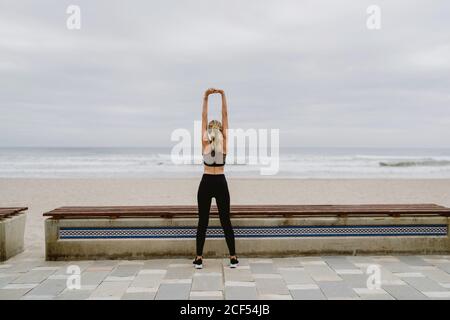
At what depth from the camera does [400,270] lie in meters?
5.05

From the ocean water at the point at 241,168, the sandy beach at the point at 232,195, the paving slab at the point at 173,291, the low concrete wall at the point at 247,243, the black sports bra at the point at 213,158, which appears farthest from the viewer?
the ocean water at the point at 241,168

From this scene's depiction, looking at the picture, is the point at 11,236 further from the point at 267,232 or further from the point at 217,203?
the point at 267,232

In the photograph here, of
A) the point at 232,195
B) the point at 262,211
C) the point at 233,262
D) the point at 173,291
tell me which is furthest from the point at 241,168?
the point at 173,291

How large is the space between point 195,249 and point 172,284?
1.08m

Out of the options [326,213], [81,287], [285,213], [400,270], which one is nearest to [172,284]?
[81,287]

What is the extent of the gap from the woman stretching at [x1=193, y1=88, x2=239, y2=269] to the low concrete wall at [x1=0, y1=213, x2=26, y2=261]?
2.65 m

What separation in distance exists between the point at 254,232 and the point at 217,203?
84cm

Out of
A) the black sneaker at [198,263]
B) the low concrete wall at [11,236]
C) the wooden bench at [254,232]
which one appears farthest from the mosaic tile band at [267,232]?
the low concrete wall at [11,236]

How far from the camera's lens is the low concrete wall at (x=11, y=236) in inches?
220

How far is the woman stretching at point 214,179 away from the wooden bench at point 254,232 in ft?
1.43

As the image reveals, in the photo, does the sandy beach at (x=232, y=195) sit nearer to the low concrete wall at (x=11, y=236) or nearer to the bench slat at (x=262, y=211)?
the low concrete wall at (x=11, y=236)

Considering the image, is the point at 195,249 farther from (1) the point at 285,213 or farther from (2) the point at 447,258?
(2) the point at 447,258

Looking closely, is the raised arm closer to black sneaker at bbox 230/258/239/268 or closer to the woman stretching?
the woman stretching
